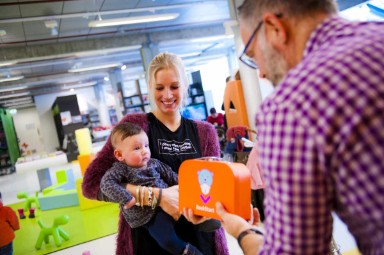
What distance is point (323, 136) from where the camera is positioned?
0.58m

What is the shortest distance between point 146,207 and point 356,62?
1241mm

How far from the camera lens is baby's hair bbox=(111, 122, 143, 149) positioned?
1737 millimetres

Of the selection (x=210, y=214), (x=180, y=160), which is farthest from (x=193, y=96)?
(x=210, y=214)

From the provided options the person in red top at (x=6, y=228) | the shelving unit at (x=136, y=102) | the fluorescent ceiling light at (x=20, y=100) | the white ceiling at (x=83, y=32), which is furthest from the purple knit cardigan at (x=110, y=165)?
the fluorescent ceiling light at (x=20, y=100)

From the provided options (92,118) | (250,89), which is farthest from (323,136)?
(92,118)

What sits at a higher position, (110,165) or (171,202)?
(110,165)

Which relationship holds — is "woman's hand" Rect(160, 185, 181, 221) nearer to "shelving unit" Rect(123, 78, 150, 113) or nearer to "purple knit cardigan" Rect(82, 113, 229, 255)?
"purple knit cardigan" Rect(82, 113, 229, 255)

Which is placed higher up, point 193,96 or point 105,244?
point 193,96

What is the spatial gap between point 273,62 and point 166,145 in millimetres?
1075

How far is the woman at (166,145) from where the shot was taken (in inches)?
67.8

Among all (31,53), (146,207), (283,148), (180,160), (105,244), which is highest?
(31,53)

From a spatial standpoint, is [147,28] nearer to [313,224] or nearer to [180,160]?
[180,160]

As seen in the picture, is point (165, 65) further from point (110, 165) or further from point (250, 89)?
point (250, 89)

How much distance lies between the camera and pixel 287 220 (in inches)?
25.5
